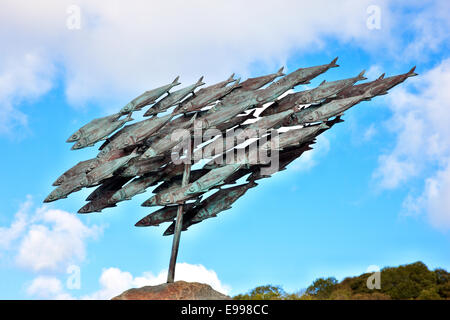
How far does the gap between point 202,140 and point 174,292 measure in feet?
9.16

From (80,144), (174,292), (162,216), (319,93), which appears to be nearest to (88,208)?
(80,144)

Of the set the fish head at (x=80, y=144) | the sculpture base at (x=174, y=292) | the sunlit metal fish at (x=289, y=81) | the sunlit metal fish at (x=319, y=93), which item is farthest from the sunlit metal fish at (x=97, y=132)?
the sunlit metal fish at (x=319, y=93)

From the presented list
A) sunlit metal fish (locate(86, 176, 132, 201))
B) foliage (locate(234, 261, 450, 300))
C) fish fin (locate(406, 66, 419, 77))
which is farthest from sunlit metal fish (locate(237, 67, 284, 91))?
foliage (locate(234, 261, 450, 300))

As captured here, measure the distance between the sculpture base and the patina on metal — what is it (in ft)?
1.36

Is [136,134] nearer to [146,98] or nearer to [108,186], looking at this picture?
[146,98]

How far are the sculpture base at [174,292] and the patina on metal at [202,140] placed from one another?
1.36ft

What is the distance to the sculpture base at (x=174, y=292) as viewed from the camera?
8.73m

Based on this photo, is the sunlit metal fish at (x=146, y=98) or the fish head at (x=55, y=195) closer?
the fish head at (x=55, y=195)

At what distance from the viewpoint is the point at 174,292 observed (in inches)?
346

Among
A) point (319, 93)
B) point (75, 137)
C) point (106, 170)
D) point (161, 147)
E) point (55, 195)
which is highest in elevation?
point (319, 93)

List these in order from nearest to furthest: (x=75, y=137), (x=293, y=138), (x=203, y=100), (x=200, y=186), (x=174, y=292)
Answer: (x=174, y=292)
(x=200, y=186)
(x=293, y=138)
(x=203, y=100)
(x=75, y=137)

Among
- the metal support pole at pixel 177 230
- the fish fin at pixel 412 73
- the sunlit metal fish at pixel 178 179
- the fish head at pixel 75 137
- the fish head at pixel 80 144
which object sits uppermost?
the fish fin at pixel 412 73

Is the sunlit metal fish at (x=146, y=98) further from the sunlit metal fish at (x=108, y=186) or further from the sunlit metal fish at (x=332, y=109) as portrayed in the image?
the sunlit metal fish at (x=332, y=109)

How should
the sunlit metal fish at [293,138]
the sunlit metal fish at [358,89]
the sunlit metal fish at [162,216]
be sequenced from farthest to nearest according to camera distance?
the sunlit metal fish at [162,216], the sunlit metal fish at [358,89], the sunlit metal fish at [293,138]
